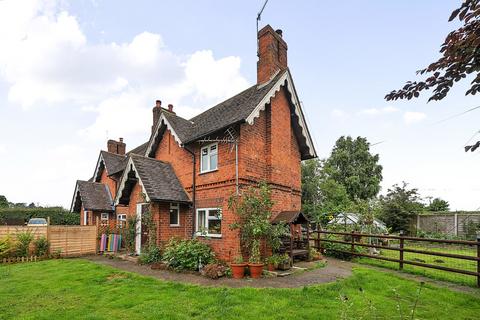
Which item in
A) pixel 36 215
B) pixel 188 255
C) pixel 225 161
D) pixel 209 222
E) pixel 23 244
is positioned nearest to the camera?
pixel 188 255

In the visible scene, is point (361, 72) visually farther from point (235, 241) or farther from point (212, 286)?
point (212, 286)

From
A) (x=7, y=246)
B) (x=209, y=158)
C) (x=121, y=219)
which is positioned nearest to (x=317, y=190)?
(x=121, y=219)

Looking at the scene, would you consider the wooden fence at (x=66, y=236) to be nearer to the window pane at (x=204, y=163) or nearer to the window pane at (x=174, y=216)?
the window pane at (x=174, y=216)

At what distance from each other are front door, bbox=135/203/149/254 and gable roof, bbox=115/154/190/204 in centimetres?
134

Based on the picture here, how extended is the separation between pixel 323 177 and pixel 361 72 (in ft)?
89.8

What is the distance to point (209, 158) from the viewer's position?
13930 millimetres

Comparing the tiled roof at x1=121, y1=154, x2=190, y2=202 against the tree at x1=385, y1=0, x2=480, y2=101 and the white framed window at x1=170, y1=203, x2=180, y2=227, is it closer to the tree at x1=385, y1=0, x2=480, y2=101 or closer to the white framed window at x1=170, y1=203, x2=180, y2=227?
the white framed window at x1=170, y1=203, x2=180, y2=227

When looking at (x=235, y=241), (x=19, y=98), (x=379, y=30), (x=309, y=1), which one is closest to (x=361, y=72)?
(x=379, y=30)

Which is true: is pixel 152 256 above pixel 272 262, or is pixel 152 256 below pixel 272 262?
below

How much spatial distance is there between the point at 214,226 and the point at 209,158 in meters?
3.17

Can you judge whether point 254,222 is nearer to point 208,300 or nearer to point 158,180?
A: point 208,300

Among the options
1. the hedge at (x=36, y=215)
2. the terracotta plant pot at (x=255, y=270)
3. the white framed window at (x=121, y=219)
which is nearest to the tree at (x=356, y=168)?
the white framed window at (x=121, y=219)

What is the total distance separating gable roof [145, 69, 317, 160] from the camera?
12.7m

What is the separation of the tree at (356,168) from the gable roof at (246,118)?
25.0m
